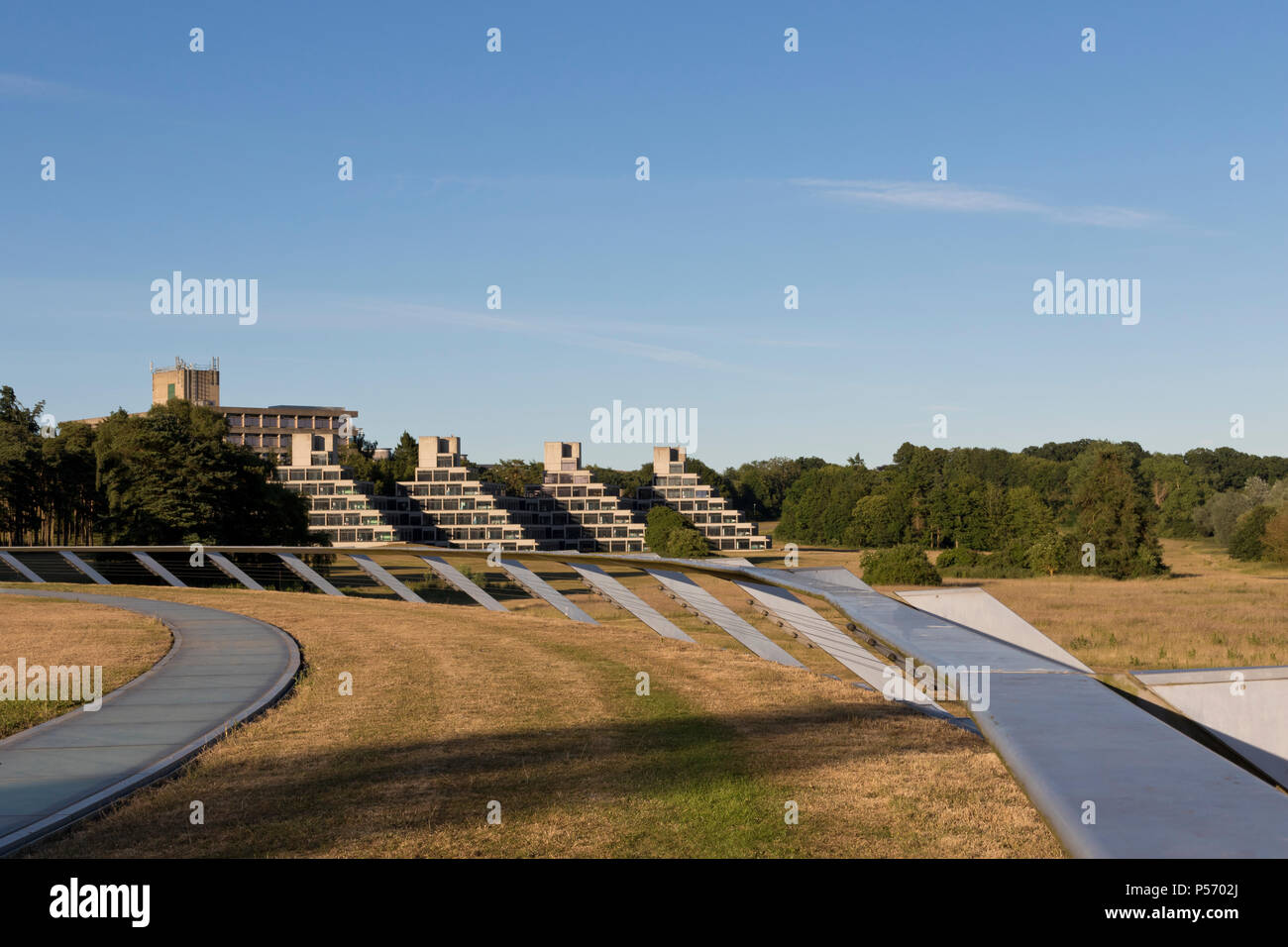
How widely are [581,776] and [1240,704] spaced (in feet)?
15.8

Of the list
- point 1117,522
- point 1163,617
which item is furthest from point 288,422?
point 1163,617

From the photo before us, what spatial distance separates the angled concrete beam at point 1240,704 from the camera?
286 inches

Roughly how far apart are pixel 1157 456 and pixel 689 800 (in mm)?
141616

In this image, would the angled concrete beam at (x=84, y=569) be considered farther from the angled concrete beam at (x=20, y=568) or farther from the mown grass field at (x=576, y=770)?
the mown grass field at (x=576, y=770)

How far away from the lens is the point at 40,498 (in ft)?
168

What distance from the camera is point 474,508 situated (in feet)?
435

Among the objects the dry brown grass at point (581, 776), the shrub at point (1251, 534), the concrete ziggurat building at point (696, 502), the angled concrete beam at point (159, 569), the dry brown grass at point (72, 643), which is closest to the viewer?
the dry brown grass at point (581, 776)

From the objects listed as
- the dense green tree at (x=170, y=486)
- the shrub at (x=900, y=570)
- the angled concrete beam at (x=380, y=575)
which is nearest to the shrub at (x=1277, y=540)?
the shrub at (x=900, y=570)

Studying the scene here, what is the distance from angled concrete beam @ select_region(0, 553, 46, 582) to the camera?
93.8 ft

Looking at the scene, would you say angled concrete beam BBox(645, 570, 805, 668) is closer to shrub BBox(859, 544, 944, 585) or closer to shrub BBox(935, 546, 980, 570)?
shrub BBox(859, 544, 944, 585)

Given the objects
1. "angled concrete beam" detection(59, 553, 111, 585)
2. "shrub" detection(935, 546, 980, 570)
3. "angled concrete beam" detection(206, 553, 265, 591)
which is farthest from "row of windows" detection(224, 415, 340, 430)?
"angled concrete beam" detection(206, 553, 265, 591)

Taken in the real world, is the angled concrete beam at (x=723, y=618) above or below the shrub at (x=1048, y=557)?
above

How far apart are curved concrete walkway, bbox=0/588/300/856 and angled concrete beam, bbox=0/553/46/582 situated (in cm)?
1661

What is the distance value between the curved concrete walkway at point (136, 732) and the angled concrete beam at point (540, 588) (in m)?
4.21
